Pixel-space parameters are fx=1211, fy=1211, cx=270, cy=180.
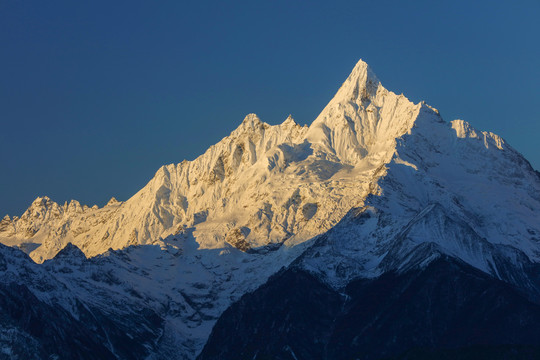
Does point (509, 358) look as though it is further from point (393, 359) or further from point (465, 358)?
point (393, 359)

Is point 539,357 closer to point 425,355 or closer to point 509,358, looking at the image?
point 509,358

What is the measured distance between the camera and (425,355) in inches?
7136

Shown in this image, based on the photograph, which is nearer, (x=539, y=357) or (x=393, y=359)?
(x=539, y=357)

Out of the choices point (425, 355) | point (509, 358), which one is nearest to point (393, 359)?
point (425, 355)

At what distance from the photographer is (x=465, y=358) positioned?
17812cm

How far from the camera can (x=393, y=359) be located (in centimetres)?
18488

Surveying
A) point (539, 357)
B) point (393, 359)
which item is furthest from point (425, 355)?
point (539, 357)

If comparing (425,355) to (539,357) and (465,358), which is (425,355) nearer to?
(465,358)

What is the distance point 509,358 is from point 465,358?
6.65 m

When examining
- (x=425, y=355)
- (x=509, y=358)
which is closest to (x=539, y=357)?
(x=509, y=358)

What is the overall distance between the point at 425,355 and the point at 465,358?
631 centimetres

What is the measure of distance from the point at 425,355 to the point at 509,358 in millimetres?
12957

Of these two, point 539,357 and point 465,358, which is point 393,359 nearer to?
point 465,358

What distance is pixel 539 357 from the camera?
566 ft
